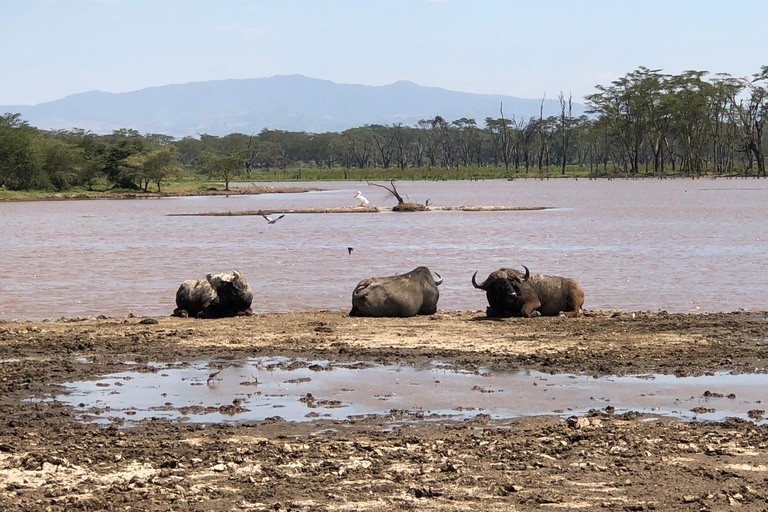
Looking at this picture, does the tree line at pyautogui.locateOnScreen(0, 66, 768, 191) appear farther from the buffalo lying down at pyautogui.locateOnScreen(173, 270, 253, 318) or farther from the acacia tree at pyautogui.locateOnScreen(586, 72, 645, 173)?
the buffalo lying down at pyautogui.locateOnScreen(173, 270, 253, 318)

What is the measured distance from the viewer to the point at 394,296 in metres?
13.4

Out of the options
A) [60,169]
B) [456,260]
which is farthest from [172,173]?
[456,260]

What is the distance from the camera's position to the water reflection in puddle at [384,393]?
7824 mm

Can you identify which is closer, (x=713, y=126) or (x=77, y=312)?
(x=77, y=312)

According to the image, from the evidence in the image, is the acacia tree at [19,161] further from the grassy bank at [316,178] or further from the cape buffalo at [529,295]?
the cape buffalo at [529,295]

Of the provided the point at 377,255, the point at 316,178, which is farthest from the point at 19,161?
the point at 377,255

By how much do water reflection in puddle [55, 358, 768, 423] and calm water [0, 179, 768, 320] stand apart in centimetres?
608

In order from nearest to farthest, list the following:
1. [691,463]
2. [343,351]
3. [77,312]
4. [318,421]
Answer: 1. [691,463]
2. [318,421]
3. [343,351]
4. [77,312]

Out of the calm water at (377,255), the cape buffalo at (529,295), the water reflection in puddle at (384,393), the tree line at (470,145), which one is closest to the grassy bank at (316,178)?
the tree line at (470,145)

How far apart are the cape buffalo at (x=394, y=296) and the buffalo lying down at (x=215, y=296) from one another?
5.61 feet

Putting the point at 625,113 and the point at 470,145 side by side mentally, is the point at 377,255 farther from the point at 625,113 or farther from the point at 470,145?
the point at 470,145

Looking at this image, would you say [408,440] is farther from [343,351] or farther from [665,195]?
[665,195]

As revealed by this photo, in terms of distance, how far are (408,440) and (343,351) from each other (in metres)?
3.87

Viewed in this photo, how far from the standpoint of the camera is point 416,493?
5.65 metres
